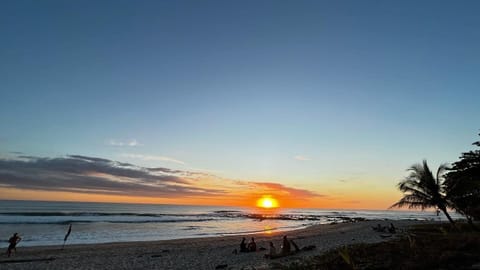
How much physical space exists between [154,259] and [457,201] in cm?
2022

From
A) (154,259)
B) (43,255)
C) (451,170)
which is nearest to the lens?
(154,259)

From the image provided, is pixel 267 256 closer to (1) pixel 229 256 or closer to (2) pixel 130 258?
(1) pixel 229 256

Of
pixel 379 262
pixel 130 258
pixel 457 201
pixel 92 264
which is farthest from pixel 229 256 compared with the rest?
pixel 457 201

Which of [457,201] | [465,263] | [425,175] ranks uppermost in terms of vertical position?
[425,175]

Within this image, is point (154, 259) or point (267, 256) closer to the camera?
point (267, 256)

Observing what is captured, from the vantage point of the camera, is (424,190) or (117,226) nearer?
(424,190)

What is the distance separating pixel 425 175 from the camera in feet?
83.3

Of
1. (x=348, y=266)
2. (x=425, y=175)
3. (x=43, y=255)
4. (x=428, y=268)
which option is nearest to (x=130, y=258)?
(x=43, y=255)

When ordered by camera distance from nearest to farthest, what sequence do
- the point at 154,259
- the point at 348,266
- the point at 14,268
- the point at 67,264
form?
1. the point at 348,266
2. the point at 14,268
3. the point at 67,264
4. the point at 154,259

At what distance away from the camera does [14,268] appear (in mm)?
18531

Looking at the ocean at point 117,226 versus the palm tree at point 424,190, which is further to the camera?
the ocean at point 117,226

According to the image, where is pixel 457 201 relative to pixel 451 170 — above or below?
below

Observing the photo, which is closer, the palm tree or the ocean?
the palm tree

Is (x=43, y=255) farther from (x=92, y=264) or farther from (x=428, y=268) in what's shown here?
(x=428, y=268)
